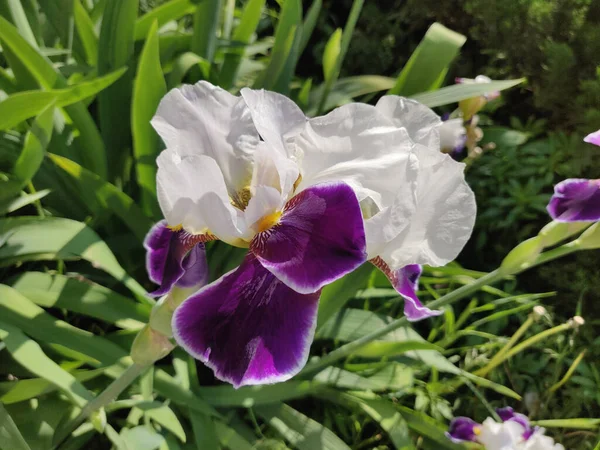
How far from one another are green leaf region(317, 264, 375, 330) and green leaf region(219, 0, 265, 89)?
53 cm

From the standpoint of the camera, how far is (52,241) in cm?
81

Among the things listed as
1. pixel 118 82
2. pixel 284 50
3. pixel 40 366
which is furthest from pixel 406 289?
pixel 118 82

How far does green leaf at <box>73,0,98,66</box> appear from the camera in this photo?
0.99 m

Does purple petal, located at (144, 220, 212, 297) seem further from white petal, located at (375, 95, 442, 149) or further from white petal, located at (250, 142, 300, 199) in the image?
white petal, located at (375, 95, 442, 149)

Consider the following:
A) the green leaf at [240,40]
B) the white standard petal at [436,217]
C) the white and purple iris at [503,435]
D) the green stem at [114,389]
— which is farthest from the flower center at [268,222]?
the green leaf at [240,40]

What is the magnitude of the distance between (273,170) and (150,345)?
0.74ft

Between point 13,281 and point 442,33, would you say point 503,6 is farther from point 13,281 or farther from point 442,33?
point 13,281

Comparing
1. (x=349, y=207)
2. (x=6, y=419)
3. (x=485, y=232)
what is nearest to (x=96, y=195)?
(x=6, y=419)

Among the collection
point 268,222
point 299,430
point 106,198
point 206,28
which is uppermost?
point 268,222

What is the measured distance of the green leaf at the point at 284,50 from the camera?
107cm

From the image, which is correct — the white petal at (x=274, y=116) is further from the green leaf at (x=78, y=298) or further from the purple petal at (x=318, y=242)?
the green leaf at (x=78, y=298)

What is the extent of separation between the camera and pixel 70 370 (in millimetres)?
851

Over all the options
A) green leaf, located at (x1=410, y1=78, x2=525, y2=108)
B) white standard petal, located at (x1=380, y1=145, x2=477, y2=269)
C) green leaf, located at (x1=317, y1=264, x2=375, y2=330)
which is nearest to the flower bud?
white standard petal, located at (x1=380, y1=145, x2=477, y2=269)

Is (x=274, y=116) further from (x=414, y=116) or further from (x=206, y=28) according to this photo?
(x=206, y=28)
